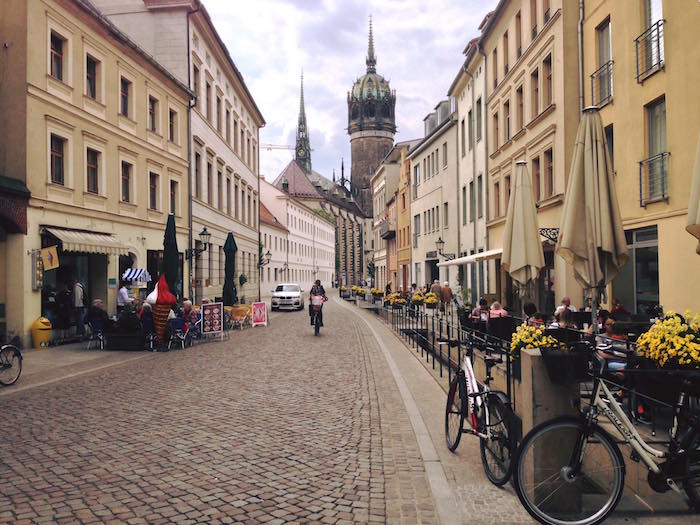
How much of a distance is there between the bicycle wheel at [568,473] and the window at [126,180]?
Answer: 21134 mm

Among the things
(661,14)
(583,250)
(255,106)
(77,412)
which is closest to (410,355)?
(583,250)

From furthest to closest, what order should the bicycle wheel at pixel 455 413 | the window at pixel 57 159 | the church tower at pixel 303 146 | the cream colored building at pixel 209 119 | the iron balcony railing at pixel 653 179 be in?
the church tower at pixel 303 146, the cream colored building at pixel 209 119, the window at pixel 57 159, the iron balcony railing at pixel 653 179, the bicycle wheel at pixel 455 413

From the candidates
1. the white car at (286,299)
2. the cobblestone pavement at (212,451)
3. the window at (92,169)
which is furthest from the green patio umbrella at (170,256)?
the white car at (286,299)

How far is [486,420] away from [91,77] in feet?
63.8

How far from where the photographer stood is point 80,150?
62.8 feet

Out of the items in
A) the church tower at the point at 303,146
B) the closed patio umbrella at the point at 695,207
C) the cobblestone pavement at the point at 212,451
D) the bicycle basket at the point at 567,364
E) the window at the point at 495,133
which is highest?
the church tower at the point at 303,146

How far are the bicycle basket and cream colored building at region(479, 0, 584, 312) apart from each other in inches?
594

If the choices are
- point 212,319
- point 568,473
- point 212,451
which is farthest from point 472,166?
point 568,473

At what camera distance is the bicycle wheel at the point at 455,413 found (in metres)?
6.12

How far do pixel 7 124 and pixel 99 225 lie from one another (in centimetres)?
492

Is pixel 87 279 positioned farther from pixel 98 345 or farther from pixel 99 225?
pixel 98 345

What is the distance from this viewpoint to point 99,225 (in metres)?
20.3

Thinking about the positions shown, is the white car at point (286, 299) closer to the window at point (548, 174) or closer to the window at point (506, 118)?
the window at point (506, 118)

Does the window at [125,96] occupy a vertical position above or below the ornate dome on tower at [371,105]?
below
